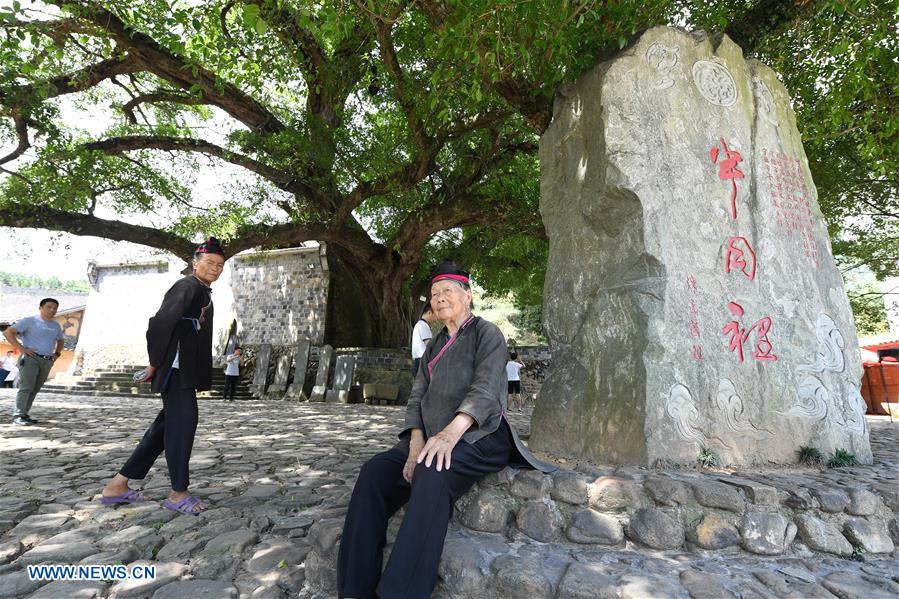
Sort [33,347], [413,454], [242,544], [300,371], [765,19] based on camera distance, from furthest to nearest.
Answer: [300,371] < [33,347] < [765,19] < [242,544] < [413,454]

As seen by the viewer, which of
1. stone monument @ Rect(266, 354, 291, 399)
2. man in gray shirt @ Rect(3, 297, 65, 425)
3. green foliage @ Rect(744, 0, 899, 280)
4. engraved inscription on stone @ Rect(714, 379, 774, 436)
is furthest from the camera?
stone monument @ Rect(266, 354, 291, 399)

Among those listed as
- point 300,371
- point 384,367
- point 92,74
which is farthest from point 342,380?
point 92,74

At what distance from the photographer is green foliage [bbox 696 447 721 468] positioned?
2969mm

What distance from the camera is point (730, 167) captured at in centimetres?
358

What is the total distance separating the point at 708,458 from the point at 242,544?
8.67 feet

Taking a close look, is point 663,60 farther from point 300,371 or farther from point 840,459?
point 300,371

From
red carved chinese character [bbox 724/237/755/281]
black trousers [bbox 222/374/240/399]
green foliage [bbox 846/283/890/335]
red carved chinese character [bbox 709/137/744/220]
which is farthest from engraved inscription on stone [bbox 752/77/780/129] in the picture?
green foliage [bbox 846/283/890/335]

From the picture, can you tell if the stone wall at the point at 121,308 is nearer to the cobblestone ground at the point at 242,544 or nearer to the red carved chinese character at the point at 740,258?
the cobblestone ground at the point at 242,544

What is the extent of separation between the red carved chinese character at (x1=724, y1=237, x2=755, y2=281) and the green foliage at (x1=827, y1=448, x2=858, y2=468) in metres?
1.21

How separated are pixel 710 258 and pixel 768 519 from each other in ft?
5.47

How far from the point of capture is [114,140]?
9.36 meters

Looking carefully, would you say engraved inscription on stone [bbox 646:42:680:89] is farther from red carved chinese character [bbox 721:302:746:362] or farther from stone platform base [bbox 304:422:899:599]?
stone platform base [bbox 304:422:899:599]

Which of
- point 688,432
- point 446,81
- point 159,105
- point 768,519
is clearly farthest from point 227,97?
point 768,519

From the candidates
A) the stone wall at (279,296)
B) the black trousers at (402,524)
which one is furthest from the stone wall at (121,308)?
the black trousers at (402,524)
